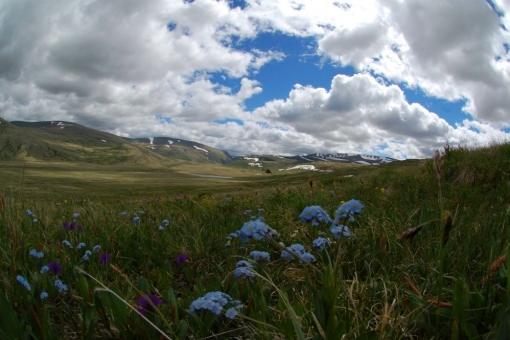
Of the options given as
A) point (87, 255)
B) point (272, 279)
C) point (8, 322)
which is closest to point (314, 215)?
point (272, 279)

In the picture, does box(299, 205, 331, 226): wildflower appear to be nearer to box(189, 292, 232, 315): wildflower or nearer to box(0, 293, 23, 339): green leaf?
box(189, 292, 232, 315): wildflower

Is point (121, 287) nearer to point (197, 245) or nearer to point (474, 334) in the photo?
point (197, 245)

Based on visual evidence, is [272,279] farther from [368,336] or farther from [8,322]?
[8,322]

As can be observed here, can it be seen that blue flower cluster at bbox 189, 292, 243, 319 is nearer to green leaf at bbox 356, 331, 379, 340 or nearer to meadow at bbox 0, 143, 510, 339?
meadow at bbox 0, 143, 510, 339

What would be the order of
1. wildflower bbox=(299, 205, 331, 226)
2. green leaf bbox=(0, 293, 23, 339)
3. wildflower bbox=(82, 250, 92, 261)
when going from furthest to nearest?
wildflower bbox=(82, 250, 92, 261)
wildflower bbox=(299, 205, 331, 226)
green leaf bbox=(0, 293, 23, 339)

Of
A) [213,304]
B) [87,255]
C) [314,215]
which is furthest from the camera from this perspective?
[87,255]

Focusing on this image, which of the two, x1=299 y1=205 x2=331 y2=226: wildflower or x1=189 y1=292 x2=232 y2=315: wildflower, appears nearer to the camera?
x1=189 y1=292 x2=232 y2=315: wildflower

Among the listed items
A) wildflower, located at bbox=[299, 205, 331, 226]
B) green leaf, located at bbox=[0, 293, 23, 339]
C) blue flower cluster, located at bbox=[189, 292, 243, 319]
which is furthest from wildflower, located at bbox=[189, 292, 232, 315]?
green leaf, located at bbox=[0, 293, 23, 339]

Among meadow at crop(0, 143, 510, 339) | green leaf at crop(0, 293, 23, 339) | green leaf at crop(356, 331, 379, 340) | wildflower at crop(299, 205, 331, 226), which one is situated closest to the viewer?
green leaf at crop(356, 331, 379, 340)

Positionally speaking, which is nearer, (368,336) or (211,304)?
(368,336)

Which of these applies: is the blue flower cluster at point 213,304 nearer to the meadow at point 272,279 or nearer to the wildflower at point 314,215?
the meadow at point 272,279


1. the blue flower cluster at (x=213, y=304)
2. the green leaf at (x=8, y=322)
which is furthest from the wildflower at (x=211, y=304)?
the green leaf at (x=8, y=322)

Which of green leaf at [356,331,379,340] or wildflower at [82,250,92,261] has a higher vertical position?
green leaf at [356,331,379,340]

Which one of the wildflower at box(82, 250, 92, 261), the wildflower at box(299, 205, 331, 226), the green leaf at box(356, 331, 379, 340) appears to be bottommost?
the wildflower at box(82, 250, 92, 261)
